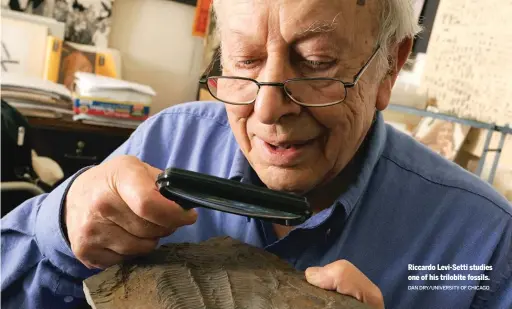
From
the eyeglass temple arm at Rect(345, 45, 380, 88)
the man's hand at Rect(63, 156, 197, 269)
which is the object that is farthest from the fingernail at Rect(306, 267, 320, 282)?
the eyeglass temple arm at Rect(345, 45, 380, 88)

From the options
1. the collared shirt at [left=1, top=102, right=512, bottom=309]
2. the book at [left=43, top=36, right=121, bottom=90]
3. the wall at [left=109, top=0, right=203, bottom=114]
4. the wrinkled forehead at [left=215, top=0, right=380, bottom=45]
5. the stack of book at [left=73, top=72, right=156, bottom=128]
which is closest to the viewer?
the wrinkled forehead at [left=215, top=0, right=380, bottom=45]

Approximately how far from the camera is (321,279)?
0.58 metres

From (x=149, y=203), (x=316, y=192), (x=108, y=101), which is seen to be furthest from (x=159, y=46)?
(x=149, y=203)

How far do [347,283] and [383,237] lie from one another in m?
0.29

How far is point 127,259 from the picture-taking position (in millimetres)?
610

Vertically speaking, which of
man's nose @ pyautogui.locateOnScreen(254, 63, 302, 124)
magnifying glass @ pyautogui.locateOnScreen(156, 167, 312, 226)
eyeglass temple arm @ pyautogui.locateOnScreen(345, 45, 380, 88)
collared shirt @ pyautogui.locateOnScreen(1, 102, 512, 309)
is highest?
eyeglass temple arm @ pyautogui.locateOnScreen(345, 45, 380, 88)

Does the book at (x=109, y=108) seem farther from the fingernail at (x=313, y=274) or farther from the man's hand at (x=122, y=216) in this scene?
the fingernail at (x=313, y=274)

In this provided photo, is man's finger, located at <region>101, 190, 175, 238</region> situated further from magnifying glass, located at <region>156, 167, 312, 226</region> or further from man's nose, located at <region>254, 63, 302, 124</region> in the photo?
man's nose, located at <region>254, 63, 302, 124</region>

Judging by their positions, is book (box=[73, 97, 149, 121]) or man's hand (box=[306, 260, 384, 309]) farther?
book (box=[73, 97, 149, 121])

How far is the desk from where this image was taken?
2131mm

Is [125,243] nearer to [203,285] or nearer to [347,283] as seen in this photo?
[203,285]

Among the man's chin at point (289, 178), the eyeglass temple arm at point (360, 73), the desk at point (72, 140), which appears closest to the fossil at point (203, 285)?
the man's chin at point (289, 178)

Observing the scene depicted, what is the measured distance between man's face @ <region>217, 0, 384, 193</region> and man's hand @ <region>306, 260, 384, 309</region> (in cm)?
20

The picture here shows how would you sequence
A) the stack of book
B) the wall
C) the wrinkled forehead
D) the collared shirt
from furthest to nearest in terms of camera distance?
the wall → the stack of book → the collared shirt → the wrinkled forehead
